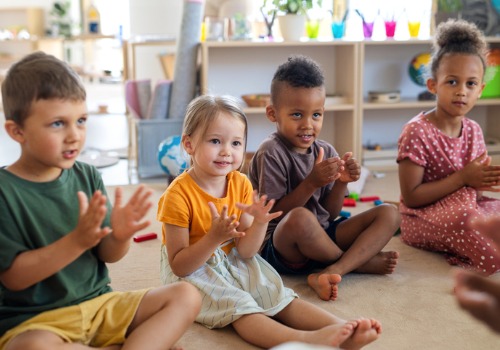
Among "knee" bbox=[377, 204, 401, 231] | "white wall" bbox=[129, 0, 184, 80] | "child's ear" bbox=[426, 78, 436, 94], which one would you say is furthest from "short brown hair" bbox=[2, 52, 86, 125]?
"white wall" bbox=[129, 0, 184, 80]

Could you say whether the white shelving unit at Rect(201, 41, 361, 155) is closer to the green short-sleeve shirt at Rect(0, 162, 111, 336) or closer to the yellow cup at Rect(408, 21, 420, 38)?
the yellow cup at Rect(408, 21, 420, 38)

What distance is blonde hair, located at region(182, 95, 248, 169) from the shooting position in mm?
1392

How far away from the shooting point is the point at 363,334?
1.17m

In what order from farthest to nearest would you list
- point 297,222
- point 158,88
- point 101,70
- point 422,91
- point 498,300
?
1. point 101,70
2. point 422,91
3. point 158,88
4. point 297,222
5. point 498,300

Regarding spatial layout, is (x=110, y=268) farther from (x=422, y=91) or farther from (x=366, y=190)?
(x=422, y=91)

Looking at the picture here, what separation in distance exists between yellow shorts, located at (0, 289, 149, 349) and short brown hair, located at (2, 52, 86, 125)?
0.34 meters

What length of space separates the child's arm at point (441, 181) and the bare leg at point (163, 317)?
912 millimetres

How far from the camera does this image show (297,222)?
155cm

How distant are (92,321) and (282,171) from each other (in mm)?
671

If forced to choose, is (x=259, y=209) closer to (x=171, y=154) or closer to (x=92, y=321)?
(x=92, y=321)

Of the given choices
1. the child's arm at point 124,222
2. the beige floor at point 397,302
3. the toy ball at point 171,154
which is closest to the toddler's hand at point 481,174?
the beige floor at point 397,302

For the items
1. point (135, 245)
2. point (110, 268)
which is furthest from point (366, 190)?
point (110, 268)

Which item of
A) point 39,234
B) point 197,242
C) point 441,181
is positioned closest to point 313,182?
point 197,242

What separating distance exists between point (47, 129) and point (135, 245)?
975mm
